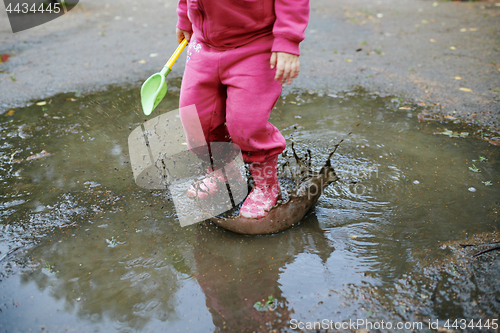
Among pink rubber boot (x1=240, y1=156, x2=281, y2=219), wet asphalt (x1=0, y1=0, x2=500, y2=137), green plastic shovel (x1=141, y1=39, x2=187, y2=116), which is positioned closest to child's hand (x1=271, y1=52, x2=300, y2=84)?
pink rubber boot (x1=240, y1=156, x2=281, y2=219)

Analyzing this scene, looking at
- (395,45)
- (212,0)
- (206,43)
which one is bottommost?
(395,45)

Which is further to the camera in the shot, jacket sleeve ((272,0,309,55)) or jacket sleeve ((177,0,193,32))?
jacket sleeve ((177,0,193,32))

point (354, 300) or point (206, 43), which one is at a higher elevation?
point (206, 43)

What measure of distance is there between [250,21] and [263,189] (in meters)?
0.76

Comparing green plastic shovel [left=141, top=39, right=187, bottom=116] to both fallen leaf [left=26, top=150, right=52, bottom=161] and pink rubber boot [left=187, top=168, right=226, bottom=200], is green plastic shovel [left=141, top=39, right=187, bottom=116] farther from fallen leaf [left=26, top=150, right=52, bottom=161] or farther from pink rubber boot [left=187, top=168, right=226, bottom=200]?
fallen leaf [left=26, top=150, right=52, bottom=161]

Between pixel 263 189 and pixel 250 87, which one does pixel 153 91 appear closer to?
pixel 250 87

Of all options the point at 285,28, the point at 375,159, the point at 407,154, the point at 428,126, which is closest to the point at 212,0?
the point at 285,28

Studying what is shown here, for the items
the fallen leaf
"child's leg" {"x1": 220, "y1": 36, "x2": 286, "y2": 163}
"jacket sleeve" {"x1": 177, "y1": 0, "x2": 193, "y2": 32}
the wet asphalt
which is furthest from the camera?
the wet asphalt

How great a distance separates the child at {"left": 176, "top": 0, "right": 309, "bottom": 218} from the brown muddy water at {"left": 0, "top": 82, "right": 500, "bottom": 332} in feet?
1.02

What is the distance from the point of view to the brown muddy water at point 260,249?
50.1 inches

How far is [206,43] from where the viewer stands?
1642 mm

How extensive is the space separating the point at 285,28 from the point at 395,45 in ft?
10.5

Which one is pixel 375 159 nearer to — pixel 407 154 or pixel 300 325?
pixel 407 154

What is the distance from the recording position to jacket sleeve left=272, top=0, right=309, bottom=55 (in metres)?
1.46
